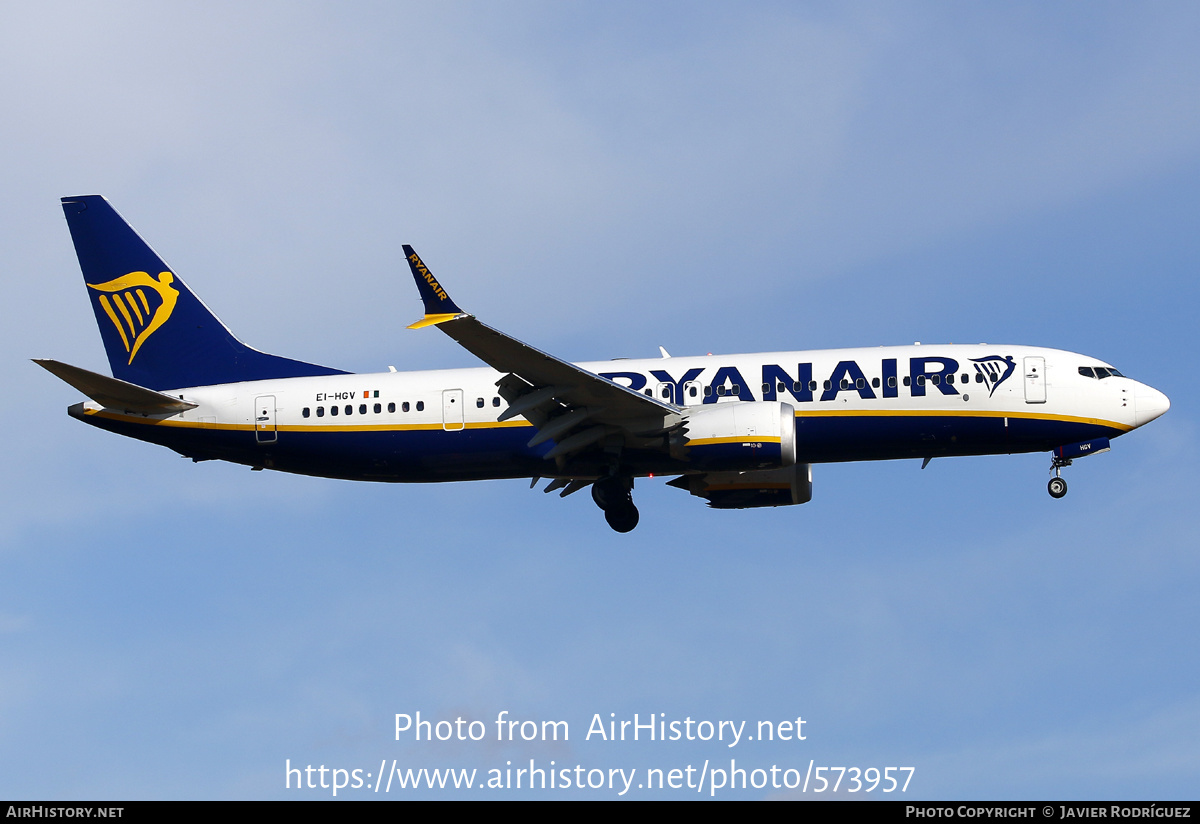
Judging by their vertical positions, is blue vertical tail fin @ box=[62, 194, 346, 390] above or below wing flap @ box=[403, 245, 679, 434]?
above

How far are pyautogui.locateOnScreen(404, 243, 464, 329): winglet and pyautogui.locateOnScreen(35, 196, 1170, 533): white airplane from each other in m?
1.28

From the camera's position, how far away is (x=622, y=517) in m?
36.4

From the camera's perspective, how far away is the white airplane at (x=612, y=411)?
3259 centimetres

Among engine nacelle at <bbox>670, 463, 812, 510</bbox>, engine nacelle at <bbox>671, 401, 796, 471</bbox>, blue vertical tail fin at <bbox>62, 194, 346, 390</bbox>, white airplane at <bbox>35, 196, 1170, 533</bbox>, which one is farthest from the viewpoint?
blue vertical tail fin at <bbox>62, 194, 346, 390</bbox>

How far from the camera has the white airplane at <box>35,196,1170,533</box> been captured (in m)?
32.6

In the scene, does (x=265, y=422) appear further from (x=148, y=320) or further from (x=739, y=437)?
(x=739, y=437)

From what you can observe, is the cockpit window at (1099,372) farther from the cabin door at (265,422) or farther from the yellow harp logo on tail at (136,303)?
the yellow harp logo on tail at (136,303)

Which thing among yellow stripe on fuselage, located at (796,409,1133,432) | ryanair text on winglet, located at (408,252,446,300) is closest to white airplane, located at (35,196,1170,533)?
yellow stripe on fuselage, located at (796,409,1133,432)

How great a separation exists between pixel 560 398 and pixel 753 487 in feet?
25.8

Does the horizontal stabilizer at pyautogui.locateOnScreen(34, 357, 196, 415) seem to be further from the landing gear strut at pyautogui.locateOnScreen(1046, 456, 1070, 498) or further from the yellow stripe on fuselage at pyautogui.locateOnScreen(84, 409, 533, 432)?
the landing gear strut at pyautogui.locateOnScreen(1046, 456, 1070, 498)

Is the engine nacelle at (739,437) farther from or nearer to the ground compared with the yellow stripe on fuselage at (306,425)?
nearer to the ground

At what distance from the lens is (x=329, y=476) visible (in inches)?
1437

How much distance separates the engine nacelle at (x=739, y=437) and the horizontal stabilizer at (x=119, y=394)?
13.9 meters

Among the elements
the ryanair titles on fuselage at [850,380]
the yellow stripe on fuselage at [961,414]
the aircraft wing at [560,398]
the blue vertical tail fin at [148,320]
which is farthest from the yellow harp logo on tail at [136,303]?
the yellow stripe on fuselage at [961,414]
